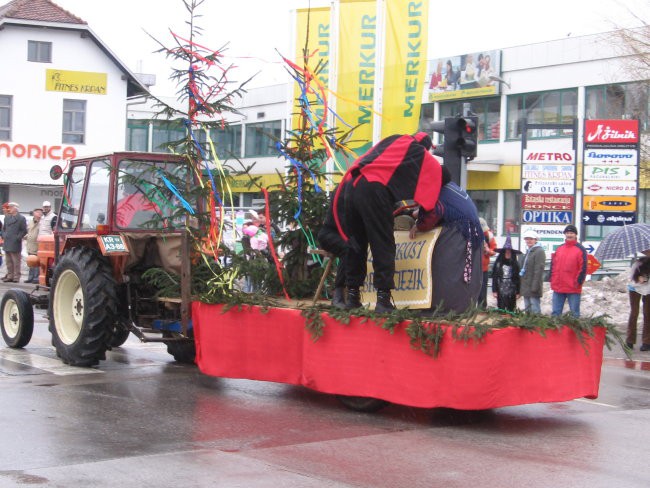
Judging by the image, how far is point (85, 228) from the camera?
1105 centimetres

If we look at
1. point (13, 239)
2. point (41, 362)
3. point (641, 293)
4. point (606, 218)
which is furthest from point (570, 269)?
point (13, 239)

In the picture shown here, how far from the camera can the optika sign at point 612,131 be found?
62.3 ft

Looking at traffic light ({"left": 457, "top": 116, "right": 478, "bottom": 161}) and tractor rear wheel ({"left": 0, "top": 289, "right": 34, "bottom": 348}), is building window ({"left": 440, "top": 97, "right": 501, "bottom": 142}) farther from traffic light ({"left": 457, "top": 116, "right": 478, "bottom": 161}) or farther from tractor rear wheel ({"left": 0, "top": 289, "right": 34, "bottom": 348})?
tractor rear wheel ({"left": 0, "top": 289, "right": 34, "bottom": 348})

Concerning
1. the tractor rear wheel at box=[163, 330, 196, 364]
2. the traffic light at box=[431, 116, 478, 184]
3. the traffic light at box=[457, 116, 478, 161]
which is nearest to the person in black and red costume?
the tractor rear wheel at box=[163, 330, 196, 364]

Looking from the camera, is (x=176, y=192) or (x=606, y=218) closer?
(x=176, y=192)

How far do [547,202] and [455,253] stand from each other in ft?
39.4

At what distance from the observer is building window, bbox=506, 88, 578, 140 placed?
37906 mm

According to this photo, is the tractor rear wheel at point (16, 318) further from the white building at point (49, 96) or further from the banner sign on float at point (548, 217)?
the white building at point (49, 96)

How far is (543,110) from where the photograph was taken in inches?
1538

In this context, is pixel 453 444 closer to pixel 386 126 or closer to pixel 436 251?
pixel 436 251

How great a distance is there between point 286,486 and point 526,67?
35.3 m

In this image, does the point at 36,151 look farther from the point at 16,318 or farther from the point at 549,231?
the point at 16,318

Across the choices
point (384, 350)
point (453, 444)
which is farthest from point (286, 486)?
point (384, 350)

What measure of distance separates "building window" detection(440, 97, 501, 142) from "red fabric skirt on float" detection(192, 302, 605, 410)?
3282cm
